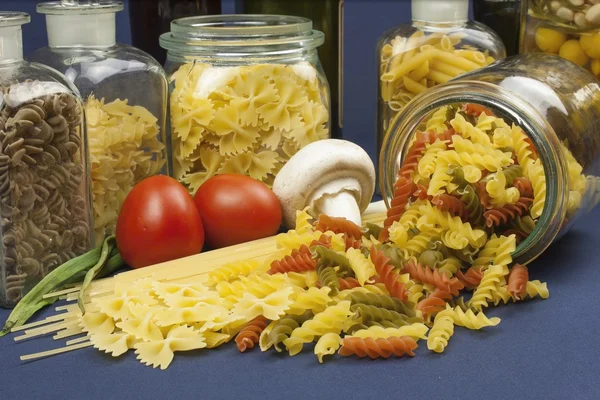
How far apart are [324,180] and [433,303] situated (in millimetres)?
390

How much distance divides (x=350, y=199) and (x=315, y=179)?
0.27 feet

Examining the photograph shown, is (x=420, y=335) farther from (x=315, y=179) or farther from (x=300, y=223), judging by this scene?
(x=315, y=179)

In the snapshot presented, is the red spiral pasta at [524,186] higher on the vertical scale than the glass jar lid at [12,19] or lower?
lower

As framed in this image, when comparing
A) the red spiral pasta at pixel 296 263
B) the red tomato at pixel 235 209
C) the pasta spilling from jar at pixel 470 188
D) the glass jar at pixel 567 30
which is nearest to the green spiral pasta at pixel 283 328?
the red spiral pasta at pixel 296 263

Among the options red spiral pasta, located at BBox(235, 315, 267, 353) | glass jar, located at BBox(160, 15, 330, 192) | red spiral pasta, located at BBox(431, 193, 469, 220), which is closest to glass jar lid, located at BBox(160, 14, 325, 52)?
glass jar, located at BBox(160, 15, 330, 192)

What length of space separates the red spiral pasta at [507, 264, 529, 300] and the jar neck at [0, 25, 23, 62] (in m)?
0.80

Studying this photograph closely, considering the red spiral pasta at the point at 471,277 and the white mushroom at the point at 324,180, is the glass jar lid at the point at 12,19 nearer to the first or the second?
the white mushroom at the point at 324,180

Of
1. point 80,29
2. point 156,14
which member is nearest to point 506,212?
point 80,29

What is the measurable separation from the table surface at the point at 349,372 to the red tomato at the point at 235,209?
1.16ft

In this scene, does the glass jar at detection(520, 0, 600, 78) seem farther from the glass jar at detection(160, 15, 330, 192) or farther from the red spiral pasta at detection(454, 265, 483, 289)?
the red spiral pasta at detection(454, 265, 483, 289)

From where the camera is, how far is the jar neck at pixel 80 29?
154 cm

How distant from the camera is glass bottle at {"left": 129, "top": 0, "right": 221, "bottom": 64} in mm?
1985

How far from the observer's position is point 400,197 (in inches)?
57.8

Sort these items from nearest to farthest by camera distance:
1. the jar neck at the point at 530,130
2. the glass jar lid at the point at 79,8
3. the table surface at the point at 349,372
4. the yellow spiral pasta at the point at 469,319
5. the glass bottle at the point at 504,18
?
the table surface at the point at 349,372 < the yellow spiral pasta at the point at 469,319 < the jar neck at the point at 530,130 < the glass jar lid at the point at 79,8 < the glass bottle at the point at 504,18
